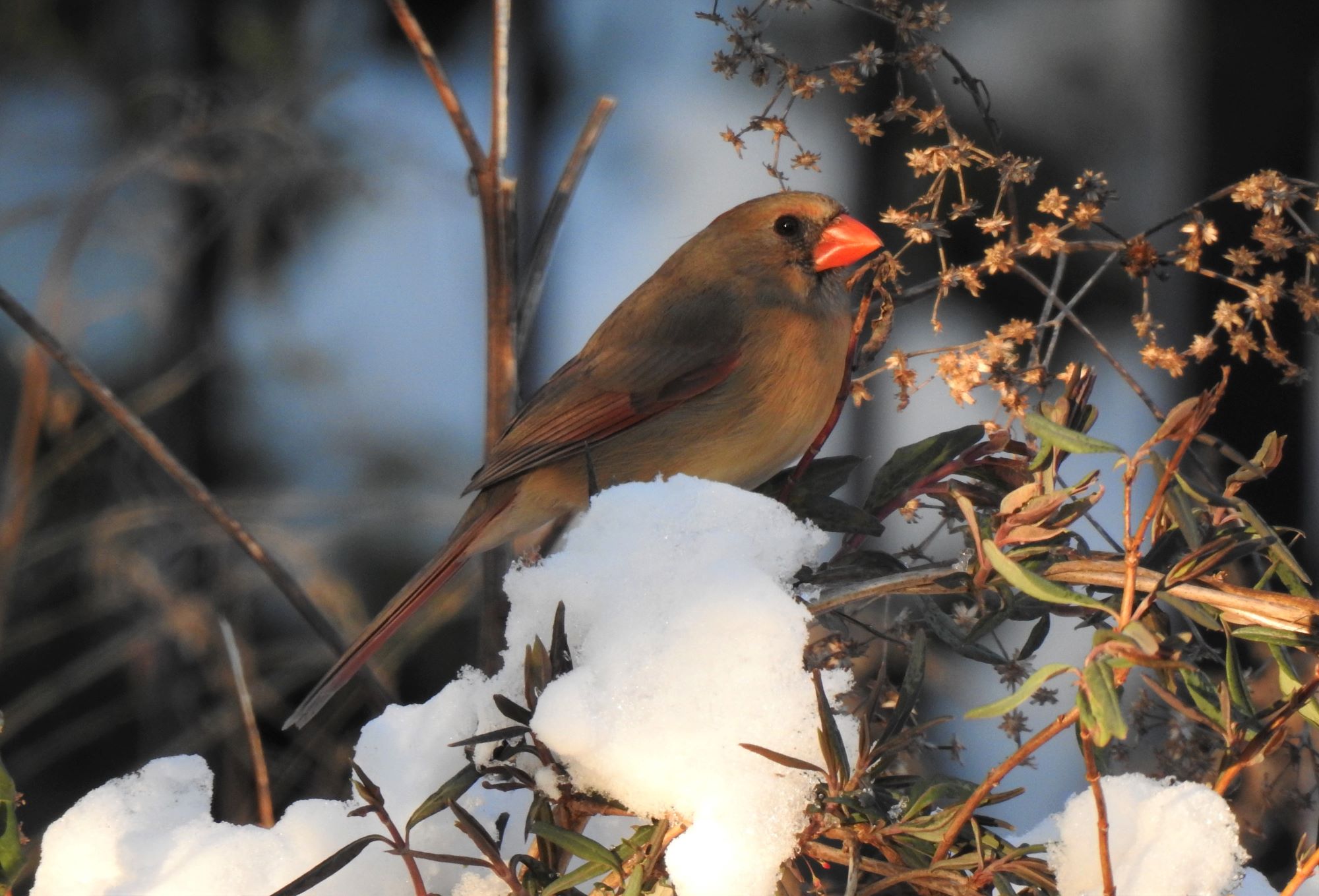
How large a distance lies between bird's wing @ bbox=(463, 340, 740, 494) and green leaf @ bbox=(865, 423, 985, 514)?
907 millimetres

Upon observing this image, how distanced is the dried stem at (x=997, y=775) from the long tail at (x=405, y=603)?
0.68 m

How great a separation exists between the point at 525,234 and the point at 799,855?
8.58ft

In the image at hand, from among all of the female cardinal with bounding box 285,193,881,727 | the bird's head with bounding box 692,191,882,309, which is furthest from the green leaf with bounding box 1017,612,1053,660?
the bird's head with bounding box 692,191,882,309

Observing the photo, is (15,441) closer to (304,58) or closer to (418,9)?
(304,58)

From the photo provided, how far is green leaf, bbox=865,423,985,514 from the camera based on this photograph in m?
0.96

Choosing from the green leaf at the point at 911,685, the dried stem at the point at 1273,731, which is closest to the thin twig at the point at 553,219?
the green leaf at the point at 911,685

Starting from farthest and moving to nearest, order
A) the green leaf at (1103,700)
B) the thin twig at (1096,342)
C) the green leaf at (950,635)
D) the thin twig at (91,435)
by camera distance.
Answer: the thin twig at (91,435) → the thin twig at (1096,342) → the green leaf at (950,635) → the green leaf at (1103,700)

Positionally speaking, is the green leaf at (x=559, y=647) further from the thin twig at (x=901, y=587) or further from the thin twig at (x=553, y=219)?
the thin twig at (x=553, y=219)

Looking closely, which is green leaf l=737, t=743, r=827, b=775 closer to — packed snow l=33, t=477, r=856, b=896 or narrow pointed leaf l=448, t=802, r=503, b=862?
packed snow l=33, t=477, r=856, b=896

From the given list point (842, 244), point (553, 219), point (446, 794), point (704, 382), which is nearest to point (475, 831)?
point (446, 794)

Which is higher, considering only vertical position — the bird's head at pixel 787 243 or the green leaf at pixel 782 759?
the bird's head at pixel 787 243

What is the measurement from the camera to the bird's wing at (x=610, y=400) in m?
1.87

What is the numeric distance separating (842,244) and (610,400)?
1.41 ft

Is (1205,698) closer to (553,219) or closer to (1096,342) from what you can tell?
(1096,342)
